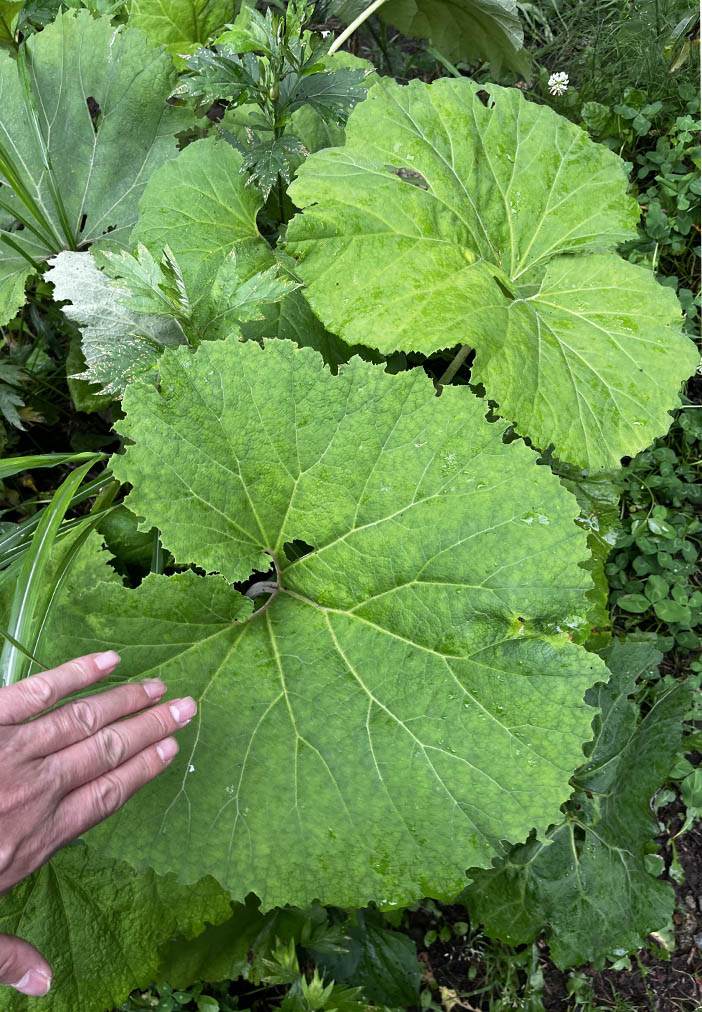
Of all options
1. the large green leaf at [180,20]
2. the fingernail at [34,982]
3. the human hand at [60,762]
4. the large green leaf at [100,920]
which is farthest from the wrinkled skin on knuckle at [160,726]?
the large green leaf at [180,20]

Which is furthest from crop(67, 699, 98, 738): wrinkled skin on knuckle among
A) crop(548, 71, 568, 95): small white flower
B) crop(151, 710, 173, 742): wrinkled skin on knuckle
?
crop(548, 71, 568, 95): small white flower

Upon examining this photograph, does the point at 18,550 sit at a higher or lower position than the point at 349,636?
higher

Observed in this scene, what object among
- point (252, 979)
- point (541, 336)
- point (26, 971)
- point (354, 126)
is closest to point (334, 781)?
point (26, 971)

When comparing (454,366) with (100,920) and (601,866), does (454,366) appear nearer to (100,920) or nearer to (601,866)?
(601,866)

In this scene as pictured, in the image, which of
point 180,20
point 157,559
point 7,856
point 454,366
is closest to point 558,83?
point 180,20

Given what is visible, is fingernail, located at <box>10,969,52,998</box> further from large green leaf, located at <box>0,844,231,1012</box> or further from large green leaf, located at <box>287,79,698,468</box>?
large green leaf, located at <box>287,79,698,468</box>
